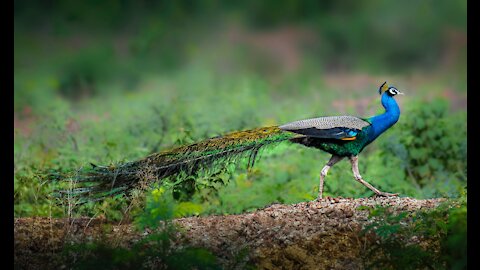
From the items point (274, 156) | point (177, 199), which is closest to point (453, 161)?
point (274, 156)

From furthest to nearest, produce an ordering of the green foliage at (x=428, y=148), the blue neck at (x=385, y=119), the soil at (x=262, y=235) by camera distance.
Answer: the green foliage at (x=428, y=148) → the blue neck at (x=385, y=119) → the soil at (x=262, y=235)

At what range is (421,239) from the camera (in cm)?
623

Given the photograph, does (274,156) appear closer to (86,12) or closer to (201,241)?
(201,241)

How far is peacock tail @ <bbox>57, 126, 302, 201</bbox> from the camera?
22.5ft

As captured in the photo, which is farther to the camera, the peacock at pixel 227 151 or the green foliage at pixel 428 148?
the green foliage at pixel 428 148

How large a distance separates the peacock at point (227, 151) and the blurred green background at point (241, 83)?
225 mm

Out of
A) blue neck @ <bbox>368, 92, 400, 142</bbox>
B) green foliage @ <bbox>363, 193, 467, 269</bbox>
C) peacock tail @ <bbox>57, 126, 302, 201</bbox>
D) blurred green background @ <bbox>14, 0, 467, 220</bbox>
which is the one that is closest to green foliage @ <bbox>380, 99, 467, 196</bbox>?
blurred green background @ <bbox>14, 0, 467, 220</bbox>

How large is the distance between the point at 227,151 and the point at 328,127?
0.82 metres

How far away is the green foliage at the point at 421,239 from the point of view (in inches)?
219

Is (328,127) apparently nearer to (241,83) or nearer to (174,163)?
(174,163)

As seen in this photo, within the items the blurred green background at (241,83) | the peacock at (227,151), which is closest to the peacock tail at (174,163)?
the peacock at (227,151)

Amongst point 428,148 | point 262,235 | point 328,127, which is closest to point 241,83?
point 428,148

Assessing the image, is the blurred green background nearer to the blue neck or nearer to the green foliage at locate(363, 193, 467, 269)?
the blue neck

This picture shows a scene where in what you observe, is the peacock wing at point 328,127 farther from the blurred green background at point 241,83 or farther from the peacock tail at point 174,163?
the blurred green background at point 241,83
